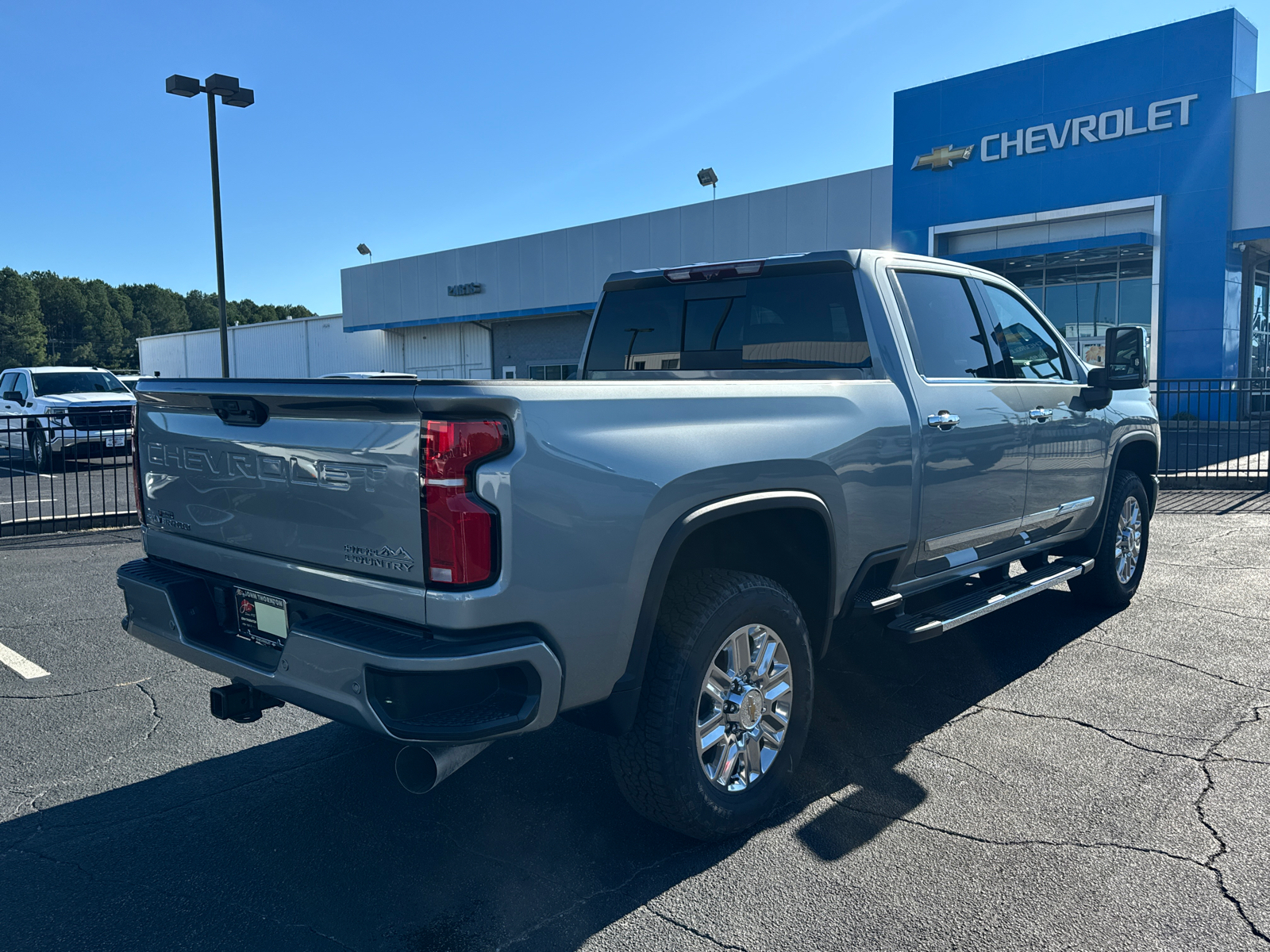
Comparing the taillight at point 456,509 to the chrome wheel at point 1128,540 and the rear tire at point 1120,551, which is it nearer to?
the rear tire at point 1120,551

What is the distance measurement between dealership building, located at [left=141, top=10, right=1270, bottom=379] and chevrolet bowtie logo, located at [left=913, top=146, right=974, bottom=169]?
5 centimetres

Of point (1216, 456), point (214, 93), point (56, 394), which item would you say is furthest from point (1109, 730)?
point (56, 394)

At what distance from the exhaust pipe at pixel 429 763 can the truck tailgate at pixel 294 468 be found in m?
0.48

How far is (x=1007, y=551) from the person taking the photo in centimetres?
491

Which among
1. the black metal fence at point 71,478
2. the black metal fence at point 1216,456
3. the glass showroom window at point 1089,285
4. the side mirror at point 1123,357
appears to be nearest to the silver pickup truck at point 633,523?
the side mirror at point 1123,357

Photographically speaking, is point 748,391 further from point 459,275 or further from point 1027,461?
point 459,275

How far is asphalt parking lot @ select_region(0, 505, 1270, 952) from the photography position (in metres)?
2.72

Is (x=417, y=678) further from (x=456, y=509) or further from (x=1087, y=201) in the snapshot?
(x=1087, y=201)

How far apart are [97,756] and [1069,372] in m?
5.27

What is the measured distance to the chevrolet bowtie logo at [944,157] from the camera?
24625 mm

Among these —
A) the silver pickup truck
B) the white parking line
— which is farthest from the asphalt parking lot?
the silver pickup truck

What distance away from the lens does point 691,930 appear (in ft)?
8.89

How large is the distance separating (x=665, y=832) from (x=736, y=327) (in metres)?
2.31

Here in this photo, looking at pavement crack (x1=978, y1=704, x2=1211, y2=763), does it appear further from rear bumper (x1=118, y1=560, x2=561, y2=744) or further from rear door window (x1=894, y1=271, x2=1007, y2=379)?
rear bumper (x1=118, y1=560, x2=561, y2=744)
